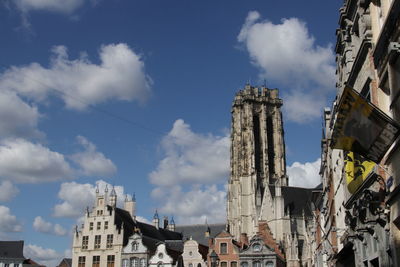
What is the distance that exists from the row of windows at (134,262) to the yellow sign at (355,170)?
39.9 m

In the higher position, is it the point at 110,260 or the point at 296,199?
the point at 296,199

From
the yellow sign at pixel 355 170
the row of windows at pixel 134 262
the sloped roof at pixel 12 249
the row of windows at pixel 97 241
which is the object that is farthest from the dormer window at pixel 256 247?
the sloped roof at pixel 12 249

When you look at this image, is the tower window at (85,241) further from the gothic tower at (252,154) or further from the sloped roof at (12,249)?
the gothic tower at (252,154)

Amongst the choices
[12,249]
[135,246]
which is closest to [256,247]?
[135,246]

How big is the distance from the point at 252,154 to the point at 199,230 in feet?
58.8

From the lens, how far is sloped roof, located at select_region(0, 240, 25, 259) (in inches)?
2871

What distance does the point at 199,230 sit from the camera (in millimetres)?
74625

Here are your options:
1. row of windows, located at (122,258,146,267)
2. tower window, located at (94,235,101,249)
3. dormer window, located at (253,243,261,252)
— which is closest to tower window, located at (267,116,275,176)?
dormer window, located at (253,243,261,252)

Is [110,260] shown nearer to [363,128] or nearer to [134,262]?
[134,262]

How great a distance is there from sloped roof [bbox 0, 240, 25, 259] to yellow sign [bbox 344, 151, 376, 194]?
66.4m

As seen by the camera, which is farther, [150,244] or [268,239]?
[150,244]

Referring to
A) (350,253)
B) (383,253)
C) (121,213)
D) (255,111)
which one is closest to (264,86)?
(255,111)

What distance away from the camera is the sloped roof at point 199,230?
7269 cm

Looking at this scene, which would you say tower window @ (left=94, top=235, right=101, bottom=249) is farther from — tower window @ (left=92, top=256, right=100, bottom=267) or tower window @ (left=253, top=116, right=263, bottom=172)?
tower window @ (left=253, top=116, right=263, bottom=172)
